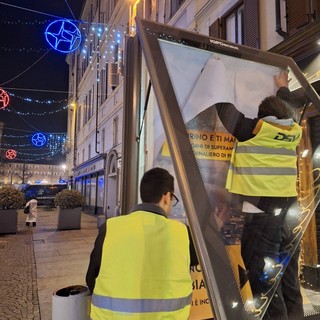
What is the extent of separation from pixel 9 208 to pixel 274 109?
11.5 meters

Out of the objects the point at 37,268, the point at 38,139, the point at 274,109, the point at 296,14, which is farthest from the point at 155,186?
the point at 38,139

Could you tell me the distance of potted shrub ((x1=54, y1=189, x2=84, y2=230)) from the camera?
44.0 ft

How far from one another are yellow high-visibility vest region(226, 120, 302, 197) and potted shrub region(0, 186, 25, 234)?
11243 millimetres

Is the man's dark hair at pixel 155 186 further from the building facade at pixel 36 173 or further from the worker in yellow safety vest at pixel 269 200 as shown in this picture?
the building facade at pixel 36 173

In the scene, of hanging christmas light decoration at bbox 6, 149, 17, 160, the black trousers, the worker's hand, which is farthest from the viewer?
hanging christmas light decoration at bbox 6, 149, 17, 160

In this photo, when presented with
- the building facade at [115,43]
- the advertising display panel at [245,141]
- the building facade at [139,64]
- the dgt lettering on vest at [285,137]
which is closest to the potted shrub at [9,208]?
the building facade at [115,43]

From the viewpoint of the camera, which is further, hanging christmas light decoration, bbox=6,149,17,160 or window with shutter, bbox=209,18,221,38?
hanging christmas light decoration, bbox=6,149,17,160

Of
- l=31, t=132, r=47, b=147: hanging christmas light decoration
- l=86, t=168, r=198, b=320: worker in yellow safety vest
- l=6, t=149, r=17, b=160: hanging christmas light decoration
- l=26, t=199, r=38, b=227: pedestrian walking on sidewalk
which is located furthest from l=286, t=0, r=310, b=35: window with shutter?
l=6, t=149, r=17, b=160: hanging christmas light decoration

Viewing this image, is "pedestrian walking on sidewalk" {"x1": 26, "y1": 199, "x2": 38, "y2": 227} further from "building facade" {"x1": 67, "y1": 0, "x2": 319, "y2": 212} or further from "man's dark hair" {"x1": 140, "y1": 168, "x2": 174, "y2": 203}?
"man's dark hair" {"x1": 140, "y1": 168, "x2": 174, "y2": 203}

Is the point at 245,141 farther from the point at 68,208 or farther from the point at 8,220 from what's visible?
the point at 68,208

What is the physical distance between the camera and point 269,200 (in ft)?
8.23

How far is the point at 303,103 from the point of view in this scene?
10.00 feet

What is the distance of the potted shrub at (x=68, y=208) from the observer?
13.4 metres

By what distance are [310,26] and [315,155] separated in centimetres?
307
